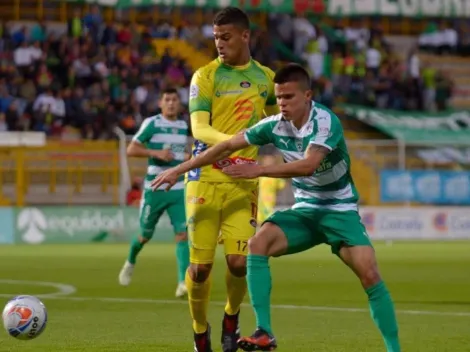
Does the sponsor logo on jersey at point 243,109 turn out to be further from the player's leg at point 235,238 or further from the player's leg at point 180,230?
the player's leg at point 180,230

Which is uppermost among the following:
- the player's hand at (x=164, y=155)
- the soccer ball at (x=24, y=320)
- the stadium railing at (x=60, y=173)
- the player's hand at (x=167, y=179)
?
the player's hand at (x=167, y=179)

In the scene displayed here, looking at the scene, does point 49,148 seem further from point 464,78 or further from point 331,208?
point 331,208

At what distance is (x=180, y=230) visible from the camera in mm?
14281

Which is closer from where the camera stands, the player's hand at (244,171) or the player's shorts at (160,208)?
the player's hand at (244,171)

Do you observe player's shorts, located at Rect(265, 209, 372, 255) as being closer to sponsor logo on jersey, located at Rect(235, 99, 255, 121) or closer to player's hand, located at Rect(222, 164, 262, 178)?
player's hand, located at Rect(222, 164, 262, 178)

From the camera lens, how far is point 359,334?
976cm

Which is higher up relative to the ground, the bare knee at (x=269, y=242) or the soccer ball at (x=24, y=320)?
the bare knee at (x=269, y=242)

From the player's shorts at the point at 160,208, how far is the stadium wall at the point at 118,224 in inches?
486

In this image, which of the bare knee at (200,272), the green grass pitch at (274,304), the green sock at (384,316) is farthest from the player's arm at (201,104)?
the green sock at (384,316)

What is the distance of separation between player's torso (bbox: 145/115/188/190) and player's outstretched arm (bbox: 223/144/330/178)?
7.07 metres

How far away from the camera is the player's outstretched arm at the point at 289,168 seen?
7441 millimetres

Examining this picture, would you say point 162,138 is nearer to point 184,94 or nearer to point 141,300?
point 141,300

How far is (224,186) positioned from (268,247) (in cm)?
103

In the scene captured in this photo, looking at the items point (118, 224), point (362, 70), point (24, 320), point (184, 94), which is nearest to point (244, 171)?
point (24, 320)
